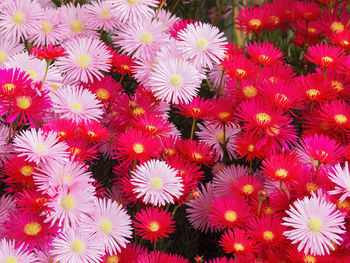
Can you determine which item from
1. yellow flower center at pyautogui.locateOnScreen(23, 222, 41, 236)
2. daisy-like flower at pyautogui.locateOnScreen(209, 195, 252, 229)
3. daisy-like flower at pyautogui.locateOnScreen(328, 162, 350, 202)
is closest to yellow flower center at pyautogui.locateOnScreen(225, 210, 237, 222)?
daisy-like flower at pyautogui.locateOnScreen(209, 195, 252, 229)

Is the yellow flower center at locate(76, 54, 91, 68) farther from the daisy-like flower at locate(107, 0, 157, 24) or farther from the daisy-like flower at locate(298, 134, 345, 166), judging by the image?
the daisy-like flower at locate(298, 134, 345, 166)

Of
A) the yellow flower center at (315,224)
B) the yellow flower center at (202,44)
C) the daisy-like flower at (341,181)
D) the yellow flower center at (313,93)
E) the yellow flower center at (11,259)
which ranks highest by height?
the yellow flower center at (202,44)

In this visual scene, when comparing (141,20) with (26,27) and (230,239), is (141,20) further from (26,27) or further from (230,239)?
(230,239)

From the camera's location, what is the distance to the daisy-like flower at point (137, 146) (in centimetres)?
62

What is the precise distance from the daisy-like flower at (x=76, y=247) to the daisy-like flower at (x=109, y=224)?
0.01 m

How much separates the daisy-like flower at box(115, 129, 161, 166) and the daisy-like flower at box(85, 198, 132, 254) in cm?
6

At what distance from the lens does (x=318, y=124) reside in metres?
0.70

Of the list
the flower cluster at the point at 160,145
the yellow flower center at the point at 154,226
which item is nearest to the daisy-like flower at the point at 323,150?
the flower cluster at the point at 160,145

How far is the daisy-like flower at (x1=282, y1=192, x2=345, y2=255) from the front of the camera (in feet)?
1.81

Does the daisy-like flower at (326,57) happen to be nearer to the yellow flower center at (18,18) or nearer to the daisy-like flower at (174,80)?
the daisy-like flower at (174,80)

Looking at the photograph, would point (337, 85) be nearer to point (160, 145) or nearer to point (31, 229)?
point (160, 145)

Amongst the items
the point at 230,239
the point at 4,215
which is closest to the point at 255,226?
the point at 230,239

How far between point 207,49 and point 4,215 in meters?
0.33

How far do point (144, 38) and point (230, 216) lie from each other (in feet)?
0.92
